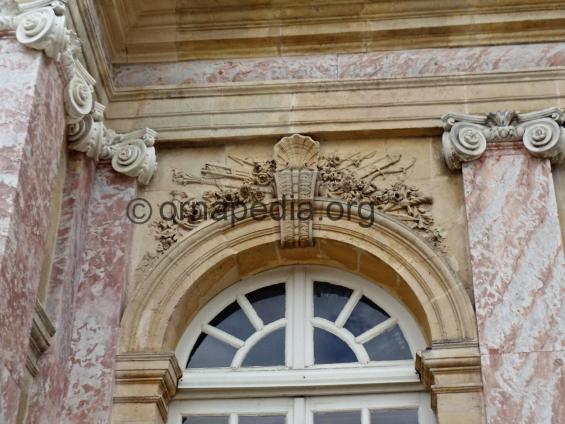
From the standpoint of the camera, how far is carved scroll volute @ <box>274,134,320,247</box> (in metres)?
7.66

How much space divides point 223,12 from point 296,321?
8.14ft

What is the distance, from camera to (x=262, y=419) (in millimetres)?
7297

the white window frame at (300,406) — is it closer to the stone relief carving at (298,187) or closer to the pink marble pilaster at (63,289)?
the pink marble pilaster at (63,289)

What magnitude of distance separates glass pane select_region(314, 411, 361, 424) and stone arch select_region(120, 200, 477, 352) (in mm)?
721

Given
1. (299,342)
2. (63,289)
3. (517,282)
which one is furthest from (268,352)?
(517,282)

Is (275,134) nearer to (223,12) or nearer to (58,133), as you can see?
(223,12)

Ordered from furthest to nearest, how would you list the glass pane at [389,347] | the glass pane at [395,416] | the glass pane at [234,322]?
the glass pane at [234,322] < the glass pane at [389,347] < the glass pane at [395,416]

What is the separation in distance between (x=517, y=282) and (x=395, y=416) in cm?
120

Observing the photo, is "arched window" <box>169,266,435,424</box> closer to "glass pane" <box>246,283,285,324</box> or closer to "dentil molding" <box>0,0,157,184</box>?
"glass pane" <box>246,283,285,324</box>

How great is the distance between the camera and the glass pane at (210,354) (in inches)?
299

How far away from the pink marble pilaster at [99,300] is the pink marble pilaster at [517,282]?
238cm

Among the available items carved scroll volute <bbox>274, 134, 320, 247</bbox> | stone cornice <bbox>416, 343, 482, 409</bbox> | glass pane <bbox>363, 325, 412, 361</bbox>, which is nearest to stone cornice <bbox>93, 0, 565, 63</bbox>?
carved scroll volute <bbox>274, 134, 320, 247</bbox>

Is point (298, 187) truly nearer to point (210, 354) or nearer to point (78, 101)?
point (210, 354)

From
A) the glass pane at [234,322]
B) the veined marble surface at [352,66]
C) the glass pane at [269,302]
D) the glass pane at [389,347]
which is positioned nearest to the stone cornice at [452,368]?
the glass pane at [389,347]
